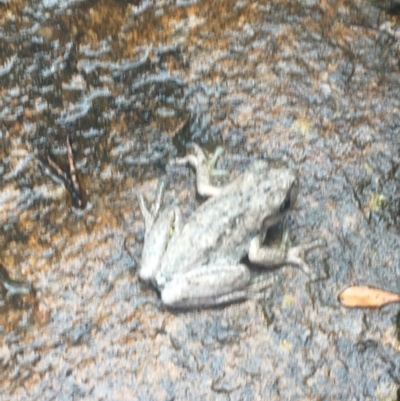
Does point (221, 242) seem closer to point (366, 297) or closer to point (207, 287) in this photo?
point (207, 287)

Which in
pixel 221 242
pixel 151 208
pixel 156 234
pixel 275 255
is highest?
pixel 151 208

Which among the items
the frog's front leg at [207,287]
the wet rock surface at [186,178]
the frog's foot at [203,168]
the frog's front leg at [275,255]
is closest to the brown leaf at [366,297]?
the wet rock surface at [186,178]

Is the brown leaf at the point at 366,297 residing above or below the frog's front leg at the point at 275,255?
below

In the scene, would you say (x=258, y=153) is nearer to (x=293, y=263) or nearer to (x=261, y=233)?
(x=261, y=233)

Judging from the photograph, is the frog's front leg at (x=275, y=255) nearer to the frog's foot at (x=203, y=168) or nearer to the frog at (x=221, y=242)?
the frog at (x=221, y=242)

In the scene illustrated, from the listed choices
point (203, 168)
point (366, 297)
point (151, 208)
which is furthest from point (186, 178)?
point (366, 297)

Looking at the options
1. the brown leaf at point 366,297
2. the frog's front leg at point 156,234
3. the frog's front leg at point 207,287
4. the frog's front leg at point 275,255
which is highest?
the frog's front leg at point 156,234
